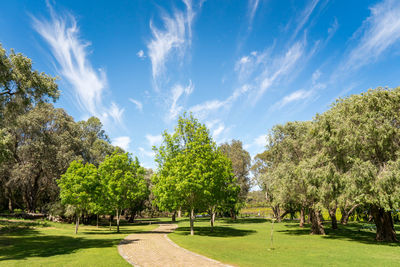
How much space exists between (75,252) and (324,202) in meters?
20.0

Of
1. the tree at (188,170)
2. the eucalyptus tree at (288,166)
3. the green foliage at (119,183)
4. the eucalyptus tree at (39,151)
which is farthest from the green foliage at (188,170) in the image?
the eucalyptus tree at (39,151)

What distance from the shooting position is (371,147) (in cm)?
1894

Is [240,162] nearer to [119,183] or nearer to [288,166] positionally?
[288,166]

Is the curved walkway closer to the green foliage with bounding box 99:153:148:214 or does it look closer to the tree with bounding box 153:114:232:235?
the tree with bounding box 153:114:232:235

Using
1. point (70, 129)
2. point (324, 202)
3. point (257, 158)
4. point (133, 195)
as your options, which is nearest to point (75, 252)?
point (133, 195)

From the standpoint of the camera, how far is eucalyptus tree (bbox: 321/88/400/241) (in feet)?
55.5

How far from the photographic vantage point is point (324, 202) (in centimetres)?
2123

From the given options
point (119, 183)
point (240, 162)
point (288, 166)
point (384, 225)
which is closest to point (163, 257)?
point (119, 183)

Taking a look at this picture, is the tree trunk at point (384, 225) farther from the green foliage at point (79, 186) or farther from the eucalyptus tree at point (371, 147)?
the green foliage at point (79, 186)

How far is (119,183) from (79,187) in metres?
4.17

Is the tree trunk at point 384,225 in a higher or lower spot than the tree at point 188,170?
lower

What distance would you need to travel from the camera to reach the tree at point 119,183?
27902 millimetres

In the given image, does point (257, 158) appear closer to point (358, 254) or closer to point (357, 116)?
point (357, 116)

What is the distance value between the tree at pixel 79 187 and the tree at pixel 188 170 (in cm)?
724
